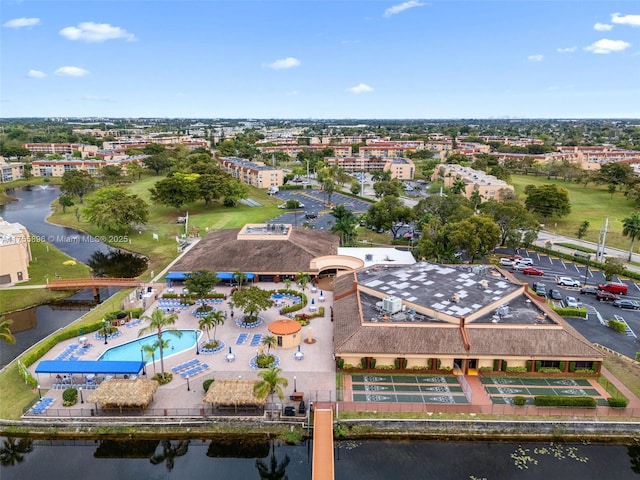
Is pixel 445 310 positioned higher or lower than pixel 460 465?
higher

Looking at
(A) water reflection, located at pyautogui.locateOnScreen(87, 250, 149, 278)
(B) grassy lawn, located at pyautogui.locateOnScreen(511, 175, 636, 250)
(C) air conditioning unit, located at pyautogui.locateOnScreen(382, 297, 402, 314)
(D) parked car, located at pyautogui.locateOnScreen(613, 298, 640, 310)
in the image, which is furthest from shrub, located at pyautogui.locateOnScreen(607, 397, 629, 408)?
(A) water reflection, located at pyautogui.locateOnScreen(87, 250, 149, 278)

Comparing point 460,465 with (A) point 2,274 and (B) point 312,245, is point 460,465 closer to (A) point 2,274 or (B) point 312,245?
(B) point 312,245

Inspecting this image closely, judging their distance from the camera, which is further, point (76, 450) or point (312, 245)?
point (312, 245)

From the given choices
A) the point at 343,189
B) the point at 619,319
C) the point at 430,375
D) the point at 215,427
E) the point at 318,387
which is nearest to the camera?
the point at 215,427

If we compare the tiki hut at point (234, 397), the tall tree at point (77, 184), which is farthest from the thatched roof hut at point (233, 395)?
the tall tree at point (77, 184)

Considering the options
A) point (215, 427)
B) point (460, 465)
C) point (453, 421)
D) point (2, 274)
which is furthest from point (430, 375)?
point (2, 274)

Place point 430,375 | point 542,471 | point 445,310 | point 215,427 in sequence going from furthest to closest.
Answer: point 445,310 → point 430,375 → point 215,427 → point 542,471

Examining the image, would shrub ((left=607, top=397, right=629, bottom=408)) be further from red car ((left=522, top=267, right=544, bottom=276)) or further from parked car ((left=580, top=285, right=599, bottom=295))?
red car ((left=522, top=267, right=544, bottom=276))
